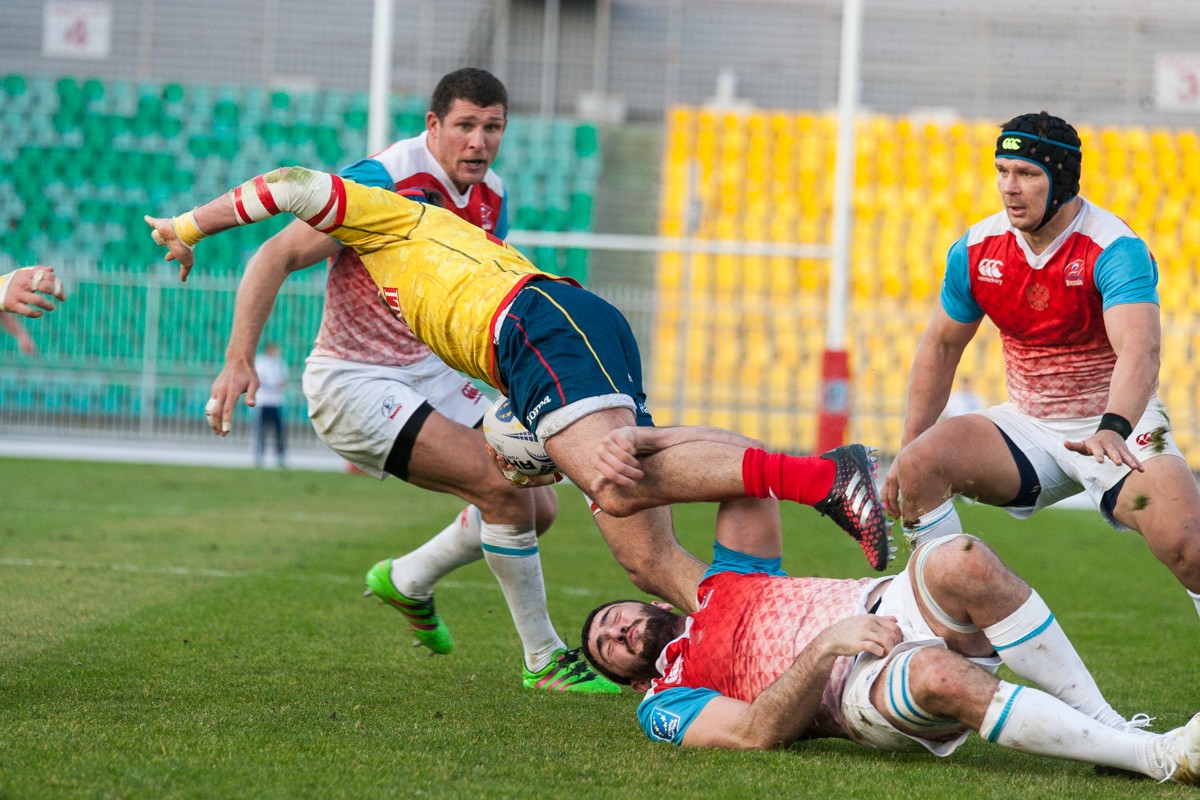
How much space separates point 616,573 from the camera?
9438 mm

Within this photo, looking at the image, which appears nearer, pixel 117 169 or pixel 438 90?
pixel 438 90

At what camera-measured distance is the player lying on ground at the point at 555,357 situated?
14.0ft

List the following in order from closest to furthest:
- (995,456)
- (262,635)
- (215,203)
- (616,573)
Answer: (215,203) < (995,456) < (262,635) < (616,573)

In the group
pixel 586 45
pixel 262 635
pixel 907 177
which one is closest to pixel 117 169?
pixel 586 45

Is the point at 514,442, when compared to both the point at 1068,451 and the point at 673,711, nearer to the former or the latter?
the point at 673,711

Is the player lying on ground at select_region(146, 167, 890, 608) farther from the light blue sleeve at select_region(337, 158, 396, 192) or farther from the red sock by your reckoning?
the light blue sleeve at select_region(337, 158, 396, 192)

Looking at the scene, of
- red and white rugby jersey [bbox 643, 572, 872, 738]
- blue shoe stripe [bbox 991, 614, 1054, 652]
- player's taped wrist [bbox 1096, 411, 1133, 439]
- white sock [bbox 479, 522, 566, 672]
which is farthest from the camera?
white sock [bbox 479, 522, 566, 672]

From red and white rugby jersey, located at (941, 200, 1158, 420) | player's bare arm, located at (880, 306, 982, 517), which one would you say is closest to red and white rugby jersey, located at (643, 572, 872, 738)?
player's bare arm, located at (880, 306, 982, 517)

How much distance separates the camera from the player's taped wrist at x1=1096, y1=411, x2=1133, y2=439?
438cm

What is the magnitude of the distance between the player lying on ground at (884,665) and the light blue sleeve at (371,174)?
1991 mm

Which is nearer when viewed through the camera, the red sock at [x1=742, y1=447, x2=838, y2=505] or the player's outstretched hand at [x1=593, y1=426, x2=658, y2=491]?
the red sock at [x1=742, y1=447, x2=838, y2=505]

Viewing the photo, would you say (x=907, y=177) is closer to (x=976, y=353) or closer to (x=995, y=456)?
(x=976, y=353)

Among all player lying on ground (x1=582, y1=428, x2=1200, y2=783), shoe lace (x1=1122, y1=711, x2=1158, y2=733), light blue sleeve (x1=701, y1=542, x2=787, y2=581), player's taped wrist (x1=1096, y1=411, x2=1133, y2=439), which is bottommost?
Answer: shoe lace (x1=1122, y1=711, x2=1158, y2=733)

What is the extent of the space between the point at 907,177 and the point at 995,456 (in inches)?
723
